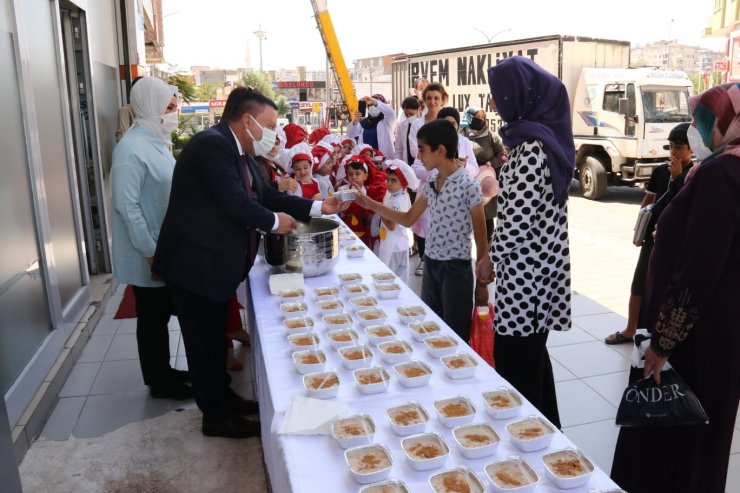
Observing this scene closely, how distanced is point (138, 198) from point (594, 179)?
8906 millimetres

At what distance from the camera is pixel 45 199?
368cm

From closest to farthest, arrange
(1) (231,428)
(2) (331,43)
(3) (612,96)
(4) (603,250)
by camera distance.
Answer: (1) (231,428), (4) (603,250), (3) (612,96), (2) (331,43)

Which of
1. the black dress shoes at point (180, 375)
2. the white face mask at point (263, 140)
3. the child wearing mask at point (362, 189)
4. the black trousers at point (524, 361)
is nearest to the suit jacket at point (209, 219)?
the white face mask at point (263, 140)

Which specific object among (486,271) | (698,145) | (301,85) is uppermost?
(301,85)

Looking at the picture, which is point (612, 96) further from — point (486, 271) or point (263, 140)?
point (263, 140)

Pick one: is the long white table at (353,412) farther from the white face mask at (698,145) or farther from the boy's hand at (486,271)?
the white face mask at (698,145)

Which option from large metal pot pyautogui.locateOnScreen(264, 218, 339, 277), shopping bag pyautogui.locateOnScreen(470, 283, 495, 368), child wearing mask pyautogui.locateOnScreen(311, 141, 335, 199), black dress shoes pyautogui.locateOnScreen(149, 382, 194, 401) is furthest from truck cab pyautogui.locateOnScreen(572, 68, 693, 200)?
black dress shoes pyautogui.locateOnScreen(149, 382, 194, 401)

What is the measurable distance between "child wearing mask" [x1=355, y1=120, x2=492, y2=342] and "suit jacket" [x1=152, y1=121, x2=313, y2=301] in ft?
3.08

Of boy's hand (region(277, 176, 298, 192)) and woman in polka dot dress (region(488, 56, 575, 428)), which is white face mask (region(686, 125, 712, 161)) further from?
boy's hand (region(277, 176, 298, 192))

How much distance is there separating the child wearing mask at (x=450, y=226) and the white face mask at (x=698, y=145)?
3.42 feet

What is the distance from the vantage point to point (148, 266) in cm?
298

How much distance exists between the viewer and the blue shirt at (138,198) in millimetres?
2820

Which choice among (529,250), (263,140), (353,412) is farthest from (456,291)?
(353,412)

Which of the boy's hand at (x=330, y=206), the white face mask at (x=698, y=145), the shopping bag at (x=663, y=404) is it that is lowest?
the shopping bag at (x=663, y=404)
